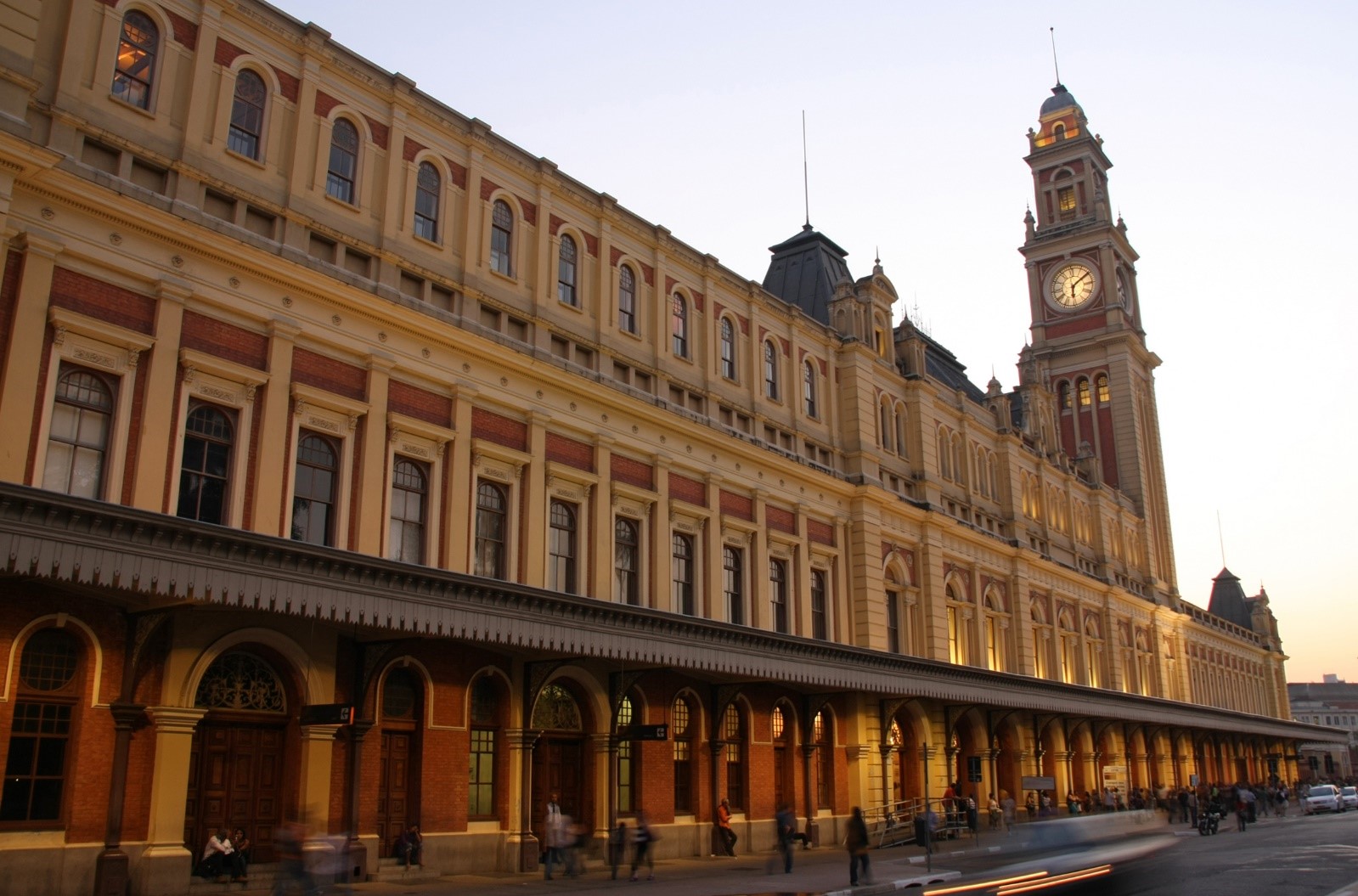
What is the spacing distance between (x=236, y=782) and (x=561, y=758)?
8.08 meters

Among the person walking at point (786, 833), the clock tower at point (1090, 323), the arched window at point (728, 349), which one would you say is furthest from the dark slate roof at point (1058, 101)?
the person walking at point (786, 833)

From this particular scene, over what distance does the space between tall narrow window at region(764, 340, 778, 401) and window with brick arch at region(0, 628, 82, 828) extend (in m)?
21.5

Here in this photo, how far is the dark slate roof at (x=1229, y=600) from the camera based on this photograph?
323ft

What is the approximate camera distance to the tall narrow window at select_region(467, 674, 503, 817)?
23.8 m

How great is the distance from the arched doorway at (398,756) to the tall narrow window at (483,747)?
55.6 inches

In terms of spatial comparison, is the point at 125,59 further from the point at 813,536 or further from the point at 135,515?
the point at 813,536

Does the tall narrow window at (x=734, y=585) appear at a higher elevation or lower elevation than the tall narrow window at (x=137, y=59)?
lower

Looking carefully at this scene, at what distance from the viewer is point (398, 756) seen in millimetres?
22453

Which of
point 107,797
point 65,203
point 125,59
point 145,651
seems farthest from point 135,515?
point 125,59

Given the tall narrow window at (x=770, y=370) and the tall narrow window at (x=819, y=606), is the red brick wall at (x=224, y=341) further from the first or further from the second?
the tall narrow window at (x=819, y=606)

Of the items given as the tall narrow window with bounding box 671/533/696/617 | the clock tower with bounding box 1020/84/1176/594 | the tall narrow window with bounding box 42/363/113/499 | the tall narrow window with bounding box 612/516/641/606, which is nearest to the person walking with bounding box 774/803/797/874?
the tall narrow window with bounding box 612/516/641/606

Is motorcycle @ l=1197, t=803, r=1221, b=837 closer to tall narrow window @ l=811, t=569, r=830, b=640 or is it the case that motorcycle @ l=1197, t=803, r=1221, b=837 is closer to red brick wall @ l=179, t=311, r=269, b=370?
tall narrow window @ l=811, t=569, r=830, b=640

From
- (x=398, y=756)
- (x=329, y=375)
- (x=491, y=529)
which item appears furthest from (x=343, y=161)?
(x=398, y=756)

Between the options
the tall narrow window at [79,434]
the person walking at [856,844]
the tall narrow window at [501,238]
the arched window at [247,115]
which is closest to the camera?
the tall narrow window at [79,434]
